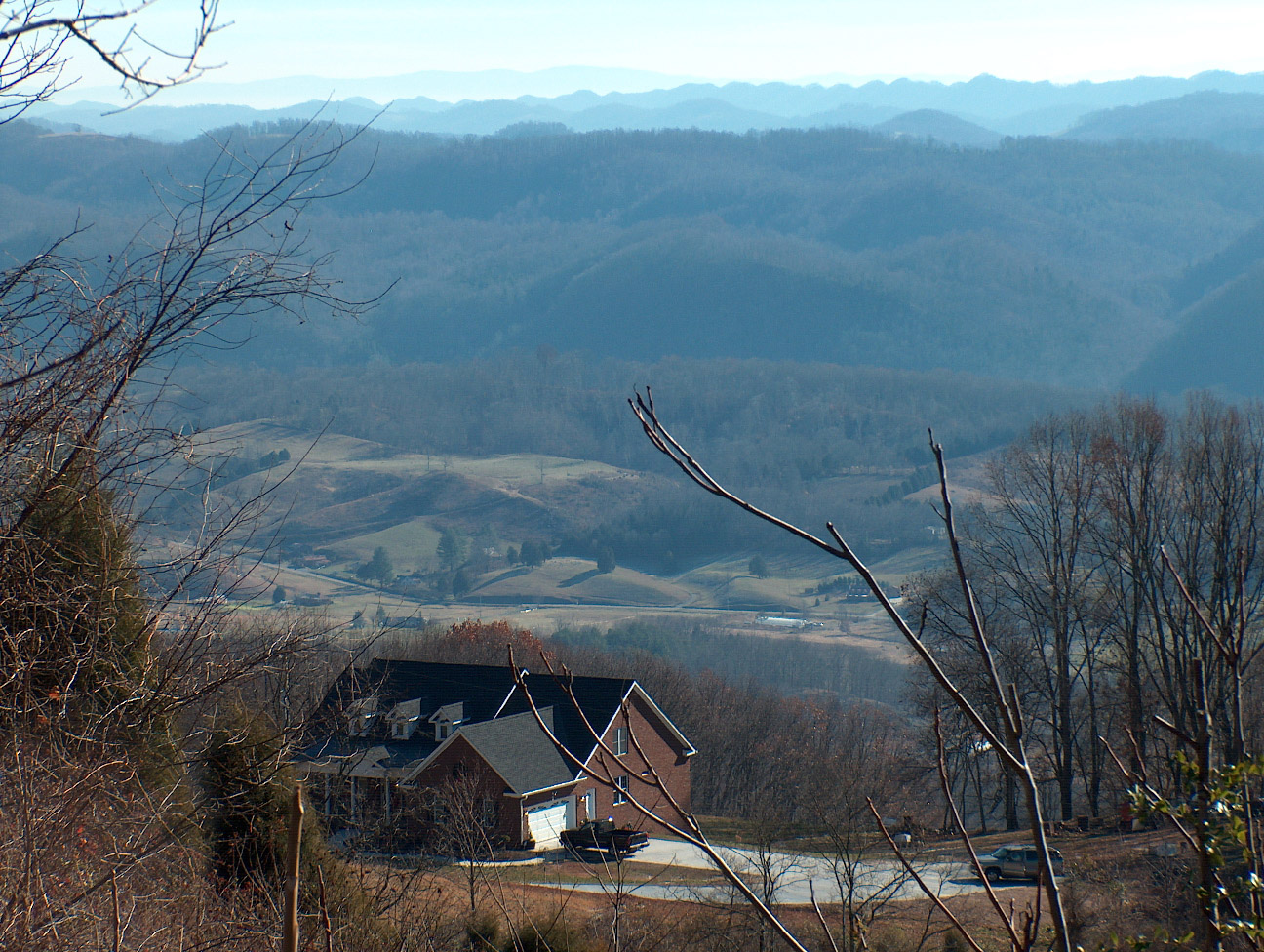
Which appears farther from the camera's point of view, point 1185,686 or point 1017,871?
point 1185,686

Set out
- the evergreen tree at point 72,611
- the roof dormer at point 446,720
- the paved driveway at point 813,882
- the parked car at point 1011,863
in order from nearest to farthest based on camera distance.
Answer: the evergreen tree at point 72,611
the paved driveway at point 813,882
the parked car at point 1011,863
the roof dormer at point 446,720

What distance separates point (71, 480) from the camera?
7.16 metres

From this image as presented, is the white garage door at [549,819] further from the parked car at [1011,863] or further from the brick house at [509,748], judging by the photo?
the parked car at [1011,863]

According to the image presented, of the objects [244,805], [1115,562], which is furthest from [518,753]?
[244,805]

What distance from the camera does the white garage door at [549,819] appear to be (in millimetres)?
35312

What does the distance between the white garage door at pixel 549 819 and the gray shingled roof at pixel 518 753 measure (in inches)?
37.3

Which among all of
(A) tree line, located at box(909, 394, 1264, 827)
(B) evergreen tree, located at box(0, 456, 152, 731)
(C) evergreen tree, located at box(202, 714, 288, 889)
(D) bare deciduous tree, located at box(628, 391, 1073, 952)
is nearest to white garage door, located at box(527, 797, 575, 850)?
(A) tree line, located at box(909, 394, 1264, 827)

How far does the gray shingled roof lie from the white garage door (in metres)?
0.95

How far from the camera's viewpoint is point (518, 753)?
120ft

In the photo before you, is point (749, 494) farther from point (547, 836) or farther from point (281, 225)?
point (281, 225)

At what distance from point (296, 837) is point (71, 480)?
645 centimetres

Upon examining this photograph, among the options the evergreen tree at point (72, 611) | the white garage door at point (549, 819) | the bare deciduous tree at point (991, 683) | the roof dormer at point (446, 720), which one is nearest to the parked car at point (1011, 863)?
the white garage door at point (549, 819)

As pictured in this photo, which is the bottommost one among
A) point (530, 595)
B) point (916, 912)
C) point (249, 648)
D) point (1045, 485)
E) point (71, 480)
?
point (530, 595)

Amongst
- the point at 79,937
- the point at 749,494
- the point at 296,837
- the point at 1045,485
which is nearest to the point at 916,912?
the point at 1045,485
